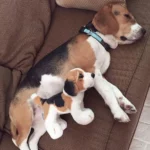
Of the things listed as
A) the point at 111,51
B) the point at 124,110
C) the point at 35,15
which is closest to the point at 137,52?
the point at 111,51

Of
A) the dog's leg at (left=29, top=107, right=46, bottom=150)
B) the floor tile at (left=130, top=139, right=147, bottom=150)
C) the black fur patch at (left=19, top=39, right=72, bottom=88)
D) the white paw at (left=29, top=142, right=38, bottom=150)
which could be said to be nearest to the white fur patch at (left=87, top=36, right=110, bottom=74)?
the black fur patch at (left=19, top=39, right=72, bottom=88)

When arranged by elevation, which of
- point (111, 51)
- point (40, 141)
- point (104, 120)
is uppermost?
point (111, 51)

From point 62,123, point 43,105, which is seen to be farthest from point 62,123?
point 43,105

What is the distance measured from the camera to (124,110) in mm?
1452

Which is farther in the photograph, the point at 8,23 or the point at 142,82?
the point at 8,23

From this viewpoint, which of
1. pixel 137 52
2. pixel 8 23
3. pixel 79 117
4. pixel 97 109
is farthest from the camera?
pixel 8 23

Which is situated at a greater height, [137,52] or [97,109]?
[137,52]

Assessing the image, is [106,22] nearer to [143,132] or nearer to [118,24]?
[118,24]

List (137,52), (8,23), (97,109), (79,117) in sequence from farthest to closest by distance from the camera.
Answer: (8,23) < (137,52) < (97,109) < (79,117)

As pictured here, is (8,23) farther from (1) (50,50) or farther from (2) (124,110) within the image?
(2) (124,110)

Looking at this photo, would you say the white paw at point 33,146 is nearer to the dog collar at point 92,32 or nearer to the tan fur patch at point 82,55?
the tan fur patch at point 82,55

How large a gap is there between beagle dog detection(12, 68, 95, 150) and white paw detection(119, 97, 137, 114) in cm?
16

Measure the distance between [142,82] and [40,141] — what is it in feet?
1.72

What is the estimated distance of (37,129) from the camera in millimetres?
1495
